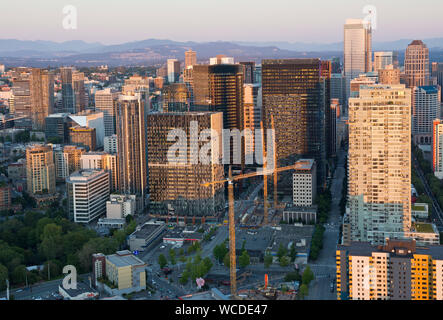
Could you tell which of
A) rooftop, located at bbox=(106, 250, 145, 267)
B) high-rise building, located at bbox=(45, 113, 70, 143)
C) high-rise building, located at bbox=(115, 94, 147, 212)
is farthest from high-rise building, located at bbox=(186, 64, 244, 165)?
high-rise building, located at bbox=(45, 113, 70, 143)

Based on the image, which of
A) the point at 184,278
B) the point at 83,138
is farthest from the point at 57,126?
the point at 184,278

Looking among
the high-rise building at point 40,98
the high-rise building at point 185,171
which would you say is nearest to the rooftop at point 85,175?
the high-rise building at point 185,171

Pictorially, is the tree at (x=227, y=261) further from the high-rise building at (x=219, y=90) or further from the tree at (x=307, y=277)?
the high-rise building at (x=219, y=90)

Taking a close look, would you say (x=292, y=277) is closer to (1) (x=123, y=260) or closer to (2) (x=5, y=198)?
(1) (x=123, y=260)

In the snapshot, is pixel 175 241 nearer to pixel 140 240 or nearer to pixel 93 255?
pixel 140 240

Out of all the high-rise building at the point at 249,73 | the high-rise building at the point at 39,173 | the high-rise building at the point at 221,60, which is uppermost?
the high-rise building at the point at 221,60
